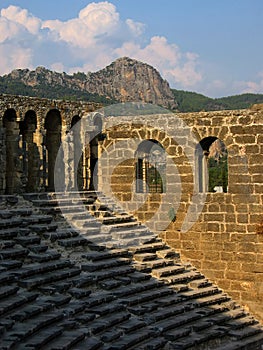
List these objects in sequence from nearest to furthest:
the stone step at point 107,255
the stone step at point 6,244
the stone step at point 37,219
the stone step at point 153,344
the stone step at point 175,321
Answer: the stone step at point 153,344 → the stone step at point 175,321 → the stone step at point 6,244 → the stone step at point 107,255 → the stone step at point 37,219

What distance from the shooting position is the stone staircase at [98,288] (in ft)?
26.6

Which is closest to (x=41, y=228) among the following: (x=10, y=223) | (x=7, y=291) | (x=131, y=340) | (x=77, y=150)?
(x=10, y=223)

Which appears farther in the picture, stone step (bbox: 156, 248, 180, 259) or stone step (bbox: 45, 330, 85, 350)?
stone step (bbox: 156, 248, 180, 259)

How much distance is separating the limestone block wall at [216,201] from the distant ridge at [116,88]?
4006 centimetres

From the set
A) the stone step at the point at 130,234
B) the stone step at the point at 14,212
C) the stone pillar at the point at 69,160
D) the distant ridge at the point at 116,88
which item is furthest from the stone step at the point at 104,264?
the distant ridge at the point at 116,88

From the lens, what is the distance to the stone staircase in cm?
812

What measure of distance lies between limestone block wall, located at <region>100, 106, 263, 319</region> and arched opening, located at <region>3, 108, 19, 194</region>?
2.65 metres

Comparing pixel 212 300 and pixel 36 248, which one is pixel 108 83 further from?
pixel 36 248

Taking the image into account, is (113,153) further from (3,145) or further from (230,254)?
(230,254)

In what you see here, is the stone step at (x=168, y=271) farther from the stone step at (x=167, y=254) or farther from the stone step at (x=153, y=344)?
the stone step at (x=153, y=344)

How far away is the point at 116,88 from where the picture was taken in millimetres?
70000

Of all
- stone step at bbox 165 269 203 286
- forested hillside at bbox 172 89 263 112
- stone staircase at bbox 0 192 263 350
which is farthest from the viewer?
forested hillside at bbox 172 89 263 112

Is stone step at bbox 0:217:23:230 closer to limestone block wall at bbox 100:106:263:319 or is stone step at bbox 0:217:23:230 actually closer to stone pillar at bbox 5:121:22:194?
stone pillar at bbox 5:121:22:194

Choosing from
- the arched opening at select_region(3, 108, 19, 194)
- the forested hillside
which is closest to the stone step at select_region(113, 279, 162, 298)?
the arched opening at select_region(3, 108, 19, 194)
